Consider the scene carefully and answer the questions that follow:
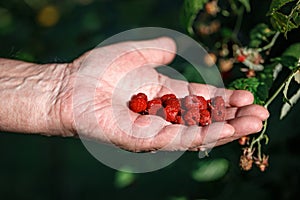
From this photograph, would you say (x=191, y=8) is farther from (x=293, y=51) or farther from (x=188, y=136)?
(x=188, y=136)

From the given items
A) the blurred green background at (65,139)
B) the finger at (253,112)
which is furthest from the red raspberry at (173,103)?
the blurred green background at (65,139)

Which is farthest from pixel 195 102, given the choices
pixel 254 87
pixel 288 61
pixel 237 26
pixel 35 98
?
pixel 35 98

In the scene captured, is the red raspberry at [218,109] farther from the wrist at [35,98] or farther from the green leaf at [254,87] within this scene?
the wrist at [35,98]

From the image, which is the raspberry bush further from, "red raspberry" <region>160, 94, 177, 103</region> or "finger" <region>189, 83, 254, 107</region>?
"red raspberry" <region>160, 94, 177, 103</region>

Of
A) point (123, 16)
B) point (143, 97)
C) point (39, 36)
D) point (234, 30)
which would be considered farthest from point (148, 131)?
point (39, 36)

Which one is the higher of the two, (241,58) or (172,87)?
(241,58)

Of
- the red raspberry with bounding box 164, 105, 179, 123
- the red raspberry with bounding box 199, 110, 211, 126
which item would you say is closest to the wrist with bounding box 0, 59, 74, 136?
the red raspberry with bounding box 164, 105, 179, 123
